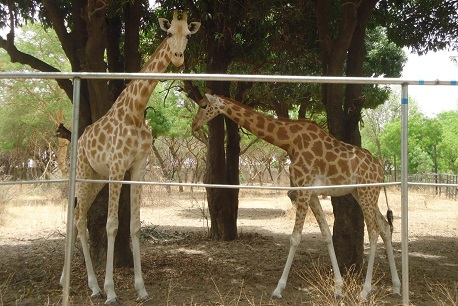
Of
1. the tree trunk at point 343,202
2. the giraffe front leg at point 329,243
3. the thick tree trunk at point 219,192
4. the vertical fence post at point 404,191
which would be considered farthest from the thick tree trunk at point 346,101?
the thick tree trunk at point 219,192

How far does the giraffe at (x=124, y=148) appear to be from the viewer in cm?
525

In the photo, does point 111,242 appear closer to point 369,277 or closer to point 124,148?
point 124,148

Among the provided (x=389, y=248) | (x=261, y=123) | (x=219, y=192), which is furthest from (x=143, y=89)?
(x=219, y=192)

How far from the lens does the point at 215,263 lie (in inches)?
314

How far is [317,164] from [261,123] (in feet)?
2.67

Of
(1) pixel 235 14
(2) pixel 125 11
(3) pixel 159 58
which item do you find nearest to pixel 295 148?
(3) pixel 159 58

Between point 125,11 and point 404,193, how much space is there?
5.37 m

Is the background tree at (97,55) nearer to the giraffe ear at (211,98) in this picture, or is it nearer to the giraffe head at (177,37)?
the giraffe head at (177,37)

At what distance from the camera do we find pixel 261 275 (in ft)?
23.1

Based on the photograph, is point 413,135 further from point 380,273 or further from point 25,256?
point 25,256

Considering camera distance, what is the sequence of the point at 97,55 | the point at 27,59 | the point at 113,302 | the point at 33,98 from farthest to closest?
the point at 33,98, the point at 27,59, the point at 97,55, the point at 113,302

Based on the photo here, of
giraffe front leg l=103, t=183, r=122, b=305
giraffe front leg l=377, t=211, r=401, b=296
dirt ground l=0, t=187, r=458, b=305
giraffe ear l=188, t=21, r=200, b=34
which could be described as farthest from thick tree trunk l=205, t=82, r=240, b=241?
giraffe front leg l=103, t=183, r=122, b=305

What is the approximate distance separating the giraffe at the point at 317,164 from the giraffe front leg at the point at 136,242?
1322 mm

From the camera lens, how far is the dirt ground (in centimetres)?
556
